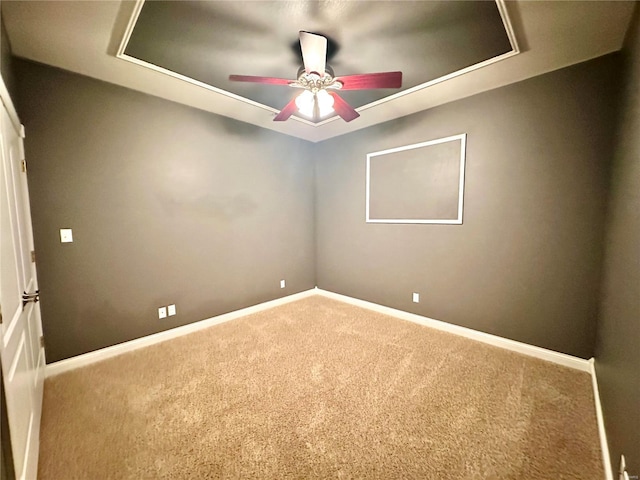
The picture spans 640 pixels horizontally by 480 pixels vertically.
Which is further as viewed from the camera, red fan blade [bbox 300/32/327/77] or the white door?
red fan blade [bbox 300/32/327/77]

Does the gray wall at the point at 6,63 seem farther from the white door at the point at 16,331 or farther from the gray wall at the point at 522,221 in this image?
the gray wall at the point at 522,221

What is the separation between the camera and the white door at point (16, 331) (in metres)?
1.02

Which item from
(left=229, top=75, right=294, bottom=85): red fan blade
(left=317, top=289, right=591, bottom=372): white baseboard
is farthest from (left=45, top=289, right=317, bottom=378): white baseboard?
(left=229, top=75, right=294, bottom=85): red fan blade

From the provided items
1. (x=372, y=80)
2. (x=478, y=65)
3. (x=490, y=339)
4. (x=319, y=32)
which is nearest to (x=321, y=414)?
(x=490, y=339)

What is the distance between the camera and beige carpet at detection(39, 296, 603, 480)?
1.30 m

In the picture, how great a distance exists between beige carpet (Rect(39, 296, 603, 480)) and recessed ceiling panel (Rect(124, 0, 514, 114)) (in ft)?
8.52

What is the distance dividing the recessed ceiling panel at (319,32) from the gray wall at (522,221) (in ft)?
2.21

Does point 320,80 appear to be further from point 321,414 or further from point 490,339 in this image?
point 490,339

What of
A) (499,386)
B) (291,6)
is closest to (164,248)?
(291,6)

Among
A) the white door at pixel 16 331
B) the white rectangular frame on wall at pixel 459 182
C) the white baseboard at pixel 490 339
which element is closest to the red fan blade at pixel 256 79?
the white door at pixel 16 331

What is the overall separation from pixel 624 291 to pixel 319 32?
2429mm

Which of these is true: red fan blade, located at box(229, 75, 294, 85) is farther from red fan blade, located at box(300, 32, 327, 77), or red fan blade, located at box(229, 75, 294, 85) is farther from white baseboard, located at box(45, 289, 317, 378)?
white baseboard, located at box(45, 289, 317, 378)

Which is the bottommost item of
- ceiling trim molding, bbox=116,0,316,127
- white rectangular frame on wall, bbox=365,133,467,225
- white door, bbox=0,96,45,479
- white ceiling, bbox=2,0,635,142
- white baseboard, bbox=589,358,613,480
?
white baseboard, bbox=589,358,613,480

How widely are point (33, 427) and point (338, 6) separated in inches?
119
